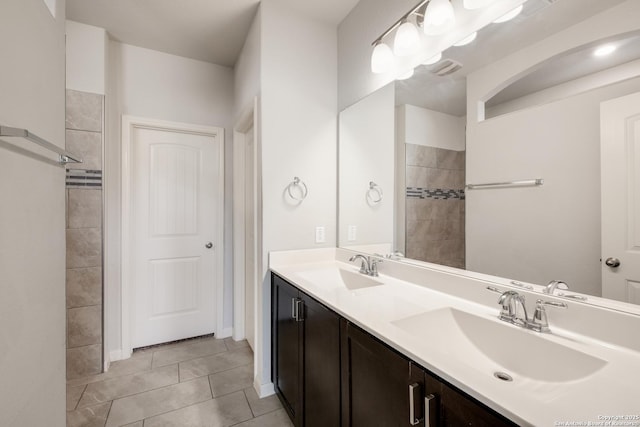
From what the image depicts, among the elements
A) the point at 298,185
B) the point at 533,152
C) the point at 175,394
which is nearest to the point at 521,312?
the point at 533,152

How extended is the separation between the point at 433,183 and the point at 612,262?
27.6 inches

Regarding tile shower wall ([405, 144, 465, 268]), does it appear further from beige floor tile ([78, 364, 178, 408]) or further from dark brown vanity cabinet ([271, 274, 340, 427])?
beige floor tile ([78, 364, 178, 408])

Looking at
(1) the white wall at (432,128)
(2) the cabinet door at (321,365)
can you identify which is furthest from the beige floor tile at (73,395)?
(1) the white wall at (432,128)

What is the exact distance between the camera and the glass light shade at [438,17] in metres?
1.28

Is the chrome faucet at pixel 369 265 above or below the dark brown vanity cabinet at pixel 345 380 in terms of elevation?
above

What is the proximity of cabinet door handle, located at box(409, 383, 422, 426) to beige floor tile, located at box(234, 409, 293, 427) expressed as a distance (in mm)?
1166

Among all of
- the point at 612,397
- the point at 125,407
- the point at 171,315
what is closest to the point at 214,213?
the point at 171,315

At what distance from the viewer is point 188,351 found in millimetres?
2492

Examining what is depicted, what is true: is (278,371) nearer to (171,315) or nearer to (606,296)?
(171,315)

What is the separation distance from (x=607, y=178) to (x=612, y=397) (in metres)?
0.62

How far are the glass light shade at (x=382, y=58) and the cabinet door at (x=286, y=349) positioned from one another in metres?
1.40

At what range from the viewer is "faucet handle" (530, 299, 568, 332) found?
2.91ft

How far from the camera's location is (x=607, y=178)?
2.79 ft

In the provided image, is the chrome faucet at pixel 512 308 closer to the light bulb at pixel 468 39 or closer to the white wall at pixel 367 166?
the white wall at pixel 367 166
